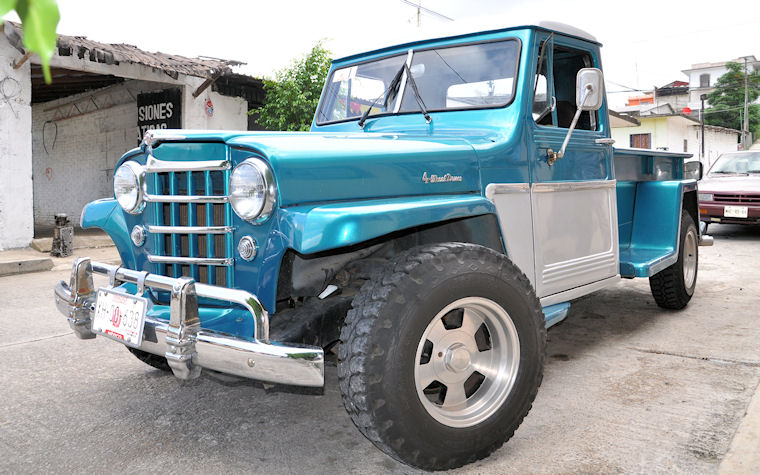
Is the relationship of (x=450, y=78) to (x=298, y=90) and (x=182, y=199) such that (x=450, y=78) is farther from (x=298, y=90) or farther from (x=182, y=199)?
(x=298, y=90)

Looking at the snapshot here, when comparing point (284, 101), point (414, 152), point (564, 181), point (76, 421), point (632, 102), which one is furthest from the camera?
point (632, 102)

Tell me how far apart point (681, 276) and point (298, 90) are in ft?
27.0

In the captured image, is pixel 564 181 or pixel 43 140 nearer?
pixel 564 181

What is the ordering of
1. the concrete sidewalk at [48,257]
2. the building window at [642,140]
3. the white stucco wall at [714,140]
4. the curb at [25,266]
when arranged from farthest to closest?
the white stucco wall at [714,140] → the building window at [642,140] → the concrete sidewalk at [48,257] → the curb at [25,266]

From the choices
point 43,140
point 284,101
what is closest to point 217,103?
point 284,101

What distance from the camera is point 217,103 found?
12.1 metres

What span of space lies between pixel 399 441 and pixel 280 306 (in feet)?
2.80

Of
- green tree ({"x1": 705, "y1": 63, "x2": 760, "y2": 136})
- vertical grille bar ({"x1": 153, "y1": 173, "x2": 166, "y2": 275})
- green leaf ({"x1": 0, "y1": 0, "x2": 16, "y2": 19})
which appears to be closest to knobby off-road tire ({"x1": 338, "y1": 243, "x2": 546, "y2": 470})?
vertical grille bar ({"x1": 153, "y1": 173, "x2": 166, "y2": 275})

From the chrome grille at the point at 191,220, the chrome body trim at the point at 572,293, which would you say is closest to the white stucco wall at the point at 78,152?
the chrome grille at the point at 191,220

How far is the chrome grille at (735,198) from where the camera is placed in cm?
969

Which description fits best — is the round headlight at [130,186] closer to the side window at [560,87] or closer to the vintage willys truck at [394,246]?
the vintage willys truck at [394,246]

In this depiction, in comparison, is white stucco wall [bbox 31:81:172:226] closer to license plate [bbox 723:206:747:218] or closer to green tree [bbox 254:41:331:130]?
green tree [bbox 254:41:331:130]

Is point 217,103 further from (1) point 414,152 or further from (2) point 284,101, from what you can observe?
(1) point 414,152

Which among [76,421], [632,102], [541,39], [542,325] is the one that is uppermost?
[632,102]
